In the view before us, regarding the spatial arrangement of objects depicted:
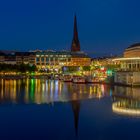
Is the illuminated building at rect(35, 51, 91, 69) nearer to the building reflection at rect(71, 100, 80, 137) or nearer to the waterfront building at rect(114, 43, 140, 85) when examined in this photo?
the waterfront building at rect(114, 43, 140, 85)

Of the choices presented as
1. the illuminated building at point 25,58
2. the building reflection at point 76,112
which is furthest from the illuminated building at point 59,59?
the building reflection at point 76,112

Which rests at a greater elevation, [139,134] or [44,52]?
[44,52]

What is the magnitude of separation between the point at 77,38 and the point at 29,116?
111924 millimetres

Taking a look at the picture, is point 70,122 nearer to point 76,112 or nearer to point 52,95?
point 76,112

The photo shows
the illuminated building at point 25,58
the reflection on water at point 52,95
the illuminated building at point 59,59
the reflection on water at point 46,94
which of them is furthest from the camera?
the illuminated building at point 25,58

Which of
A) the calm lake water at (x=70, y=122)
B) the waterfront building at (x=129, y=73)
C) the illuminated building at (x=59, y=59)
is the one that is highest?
the illuminated building at (x=59, y=59)

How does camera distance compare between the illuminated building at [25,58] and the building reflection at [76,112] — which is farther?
the illuminated building at [25,58]

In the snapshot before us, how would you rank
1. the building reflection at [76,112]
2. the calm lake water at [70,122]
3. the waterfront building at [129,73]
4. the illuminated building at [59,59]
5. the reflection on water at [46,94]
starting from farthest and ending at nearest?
the illuminated building at [59,59] < the waterfront building at [129,73] < the reflection on water at [46,94] < the building reflection at [76,112] < the calm lake water at [70,122]

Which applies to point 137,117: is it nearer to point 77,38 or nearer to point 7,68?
point 7,68

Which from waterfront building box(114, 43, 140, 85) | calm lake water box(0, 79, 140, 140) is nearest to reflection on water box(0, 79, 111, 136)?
calm lake water box(0, 79, 140, 140)

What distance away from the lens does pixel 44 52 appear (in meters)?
130

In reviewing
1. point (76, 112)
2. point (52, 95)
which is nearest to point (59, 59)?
point (52, 95)

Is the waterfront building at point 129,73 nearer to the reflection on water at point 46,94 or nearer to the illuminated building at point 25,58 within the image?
the reflection on water at point 46,94

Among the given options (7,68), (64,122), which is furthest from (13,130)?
(7,68)
